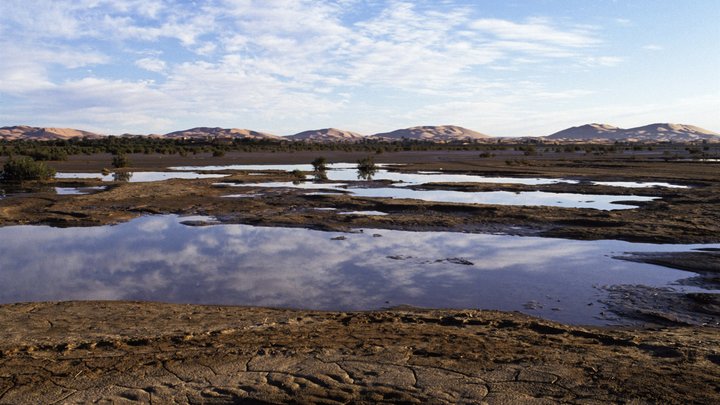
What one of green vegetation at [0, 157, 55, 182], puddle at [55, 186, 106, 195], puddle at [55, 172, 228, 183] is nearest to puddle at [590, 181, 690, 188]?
puddle at [55, 172, 228, 183]

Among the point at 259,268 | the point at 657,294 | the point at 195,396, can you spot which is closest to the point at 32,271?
the point at 259,268

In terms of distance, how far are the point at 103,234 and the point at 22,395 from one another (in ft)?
33.5

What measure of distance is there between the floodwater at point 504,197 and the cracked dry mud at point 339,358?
42.4ft

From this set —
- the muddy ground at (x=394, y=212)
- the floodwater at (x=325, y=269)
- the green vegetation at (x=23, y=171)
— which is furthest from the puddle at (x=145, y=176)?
the floodwater at (x=325, y=269)

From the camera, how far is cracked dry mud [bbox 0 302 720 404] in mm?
5273

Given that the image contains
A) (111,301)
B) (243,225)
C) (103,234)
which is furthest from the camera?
(243,225)

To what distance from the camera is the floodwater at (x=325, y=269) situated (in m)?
9.06

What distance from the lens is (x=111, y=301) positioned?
339 inches

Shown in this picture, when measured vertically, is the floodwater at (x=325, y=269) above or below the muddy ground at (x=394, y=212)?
below

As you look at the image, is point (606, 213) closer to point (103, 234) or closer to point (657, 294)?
point (657, 294)

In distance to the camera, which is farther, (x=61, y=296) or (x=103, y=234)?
(x=103, y=234)

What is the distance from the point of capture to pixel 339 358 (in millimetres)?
6117

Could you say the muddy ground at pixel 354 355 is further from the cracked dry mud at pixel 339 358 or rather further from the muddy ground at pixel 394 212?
the muddy ground at pixel 394 212

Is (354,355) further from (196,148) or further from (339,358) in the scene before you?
(196,148)
